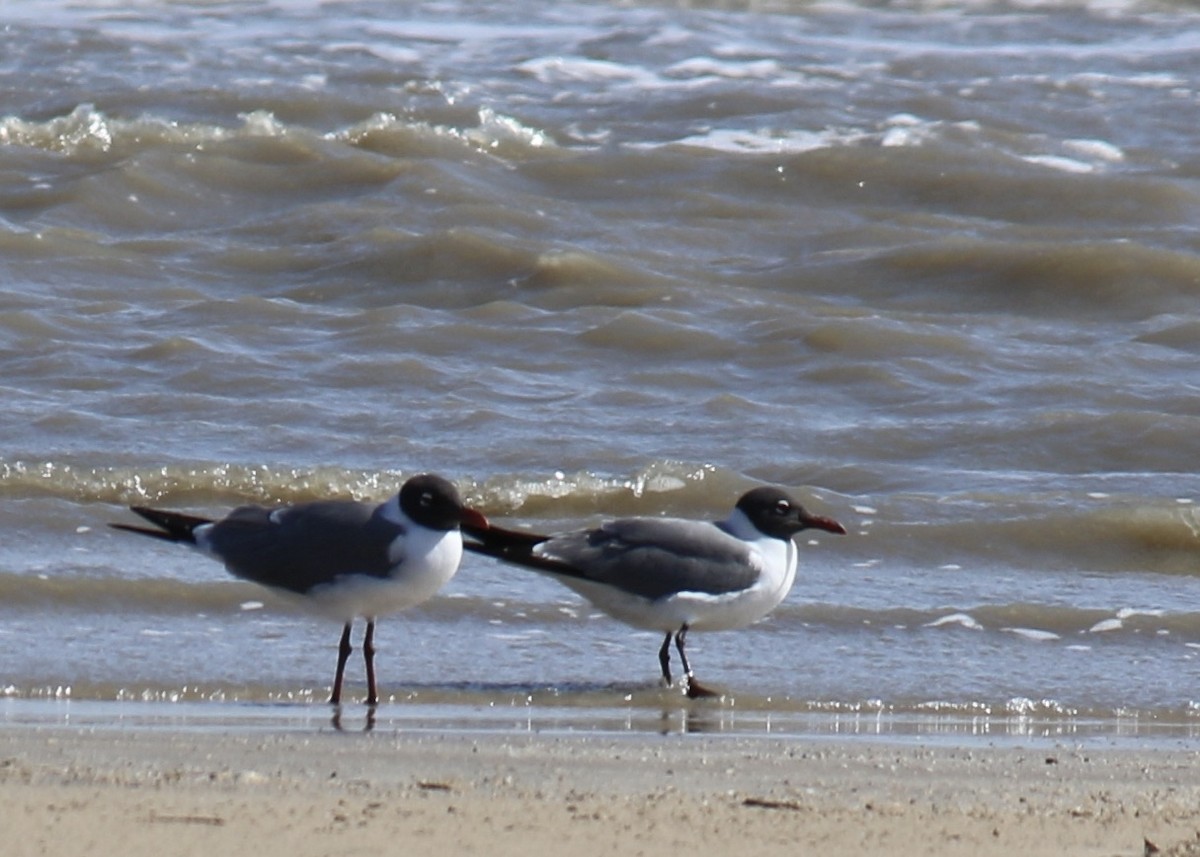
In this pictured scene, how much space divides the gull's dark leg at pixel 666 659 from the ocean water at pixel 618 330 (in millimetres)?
76

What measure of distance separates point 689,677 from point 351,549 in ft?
3.24

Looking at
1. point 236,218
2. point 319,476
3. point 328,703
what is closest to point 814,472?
point 319,476

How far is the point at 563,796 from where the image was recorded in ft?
12.2

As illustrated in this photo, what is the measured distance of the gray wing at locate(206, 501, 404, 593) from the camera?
5.37 meters

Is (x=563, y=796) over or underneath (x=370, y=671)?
over

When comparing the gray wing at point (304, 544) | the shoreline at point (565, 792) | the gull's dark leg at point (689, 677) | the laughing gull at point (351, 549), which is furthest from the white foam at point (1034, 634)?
the gray wing at point (304, 544)

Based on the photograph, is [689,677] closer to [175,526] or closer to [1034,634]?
[1034,634]

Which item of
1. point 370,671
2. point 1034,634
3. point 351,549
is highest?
point 351,549

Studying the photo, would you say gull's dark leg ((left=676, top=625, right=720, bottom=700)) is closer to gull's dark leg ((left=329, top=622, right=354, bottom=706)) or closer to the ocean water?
the ocean water

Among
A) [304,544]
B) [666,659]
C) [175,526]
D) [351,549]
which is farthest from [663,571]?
[175,526]

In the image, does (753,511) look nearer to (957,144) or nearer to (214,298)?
(214,298)

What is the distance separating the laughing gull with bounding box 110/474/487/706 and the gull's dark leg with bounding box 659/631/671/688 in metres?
0.65

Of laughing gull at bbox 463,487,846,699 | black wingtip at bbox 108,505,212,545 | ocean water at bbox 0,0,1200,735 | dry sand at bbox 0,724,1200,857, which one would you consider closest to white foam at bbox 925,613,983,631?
ocean water at bbox 0,0,1200,735

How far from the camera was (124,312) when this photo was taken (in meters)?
10.0
